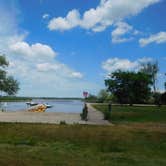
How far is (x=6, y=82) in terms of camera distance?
4103cm

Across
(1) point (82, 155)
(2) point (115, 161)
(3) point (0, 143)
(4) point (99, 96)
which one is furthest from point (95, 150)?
(4) point (99, 96)

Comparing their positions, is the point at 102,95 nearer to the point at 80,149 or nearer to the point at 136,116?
the point at 136,116

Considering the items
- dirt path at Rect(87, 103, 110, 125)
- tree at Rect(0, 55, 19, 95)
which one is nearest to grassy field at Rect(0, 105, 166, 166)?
dirt path at Rect(87, 103, 110, 125)

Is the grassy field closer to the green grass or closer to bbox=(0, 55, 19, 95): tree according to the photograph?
the green grass

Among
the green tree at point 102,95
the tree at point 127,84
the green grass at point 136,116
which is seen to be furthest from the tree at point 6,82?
the green tree at point 102,95

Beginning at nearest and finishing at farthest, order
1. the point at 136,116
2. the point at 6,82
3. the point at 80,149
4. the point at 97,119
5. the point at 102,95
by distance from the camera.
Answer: the point at 80,149
the point at 97,119
the point at 136,116
the point at 6,82
the point at 102,95

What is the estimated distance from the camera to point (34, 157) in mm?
8164

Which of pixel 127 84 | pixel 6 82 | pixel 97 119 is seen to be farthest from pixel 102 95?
pixel 97 119

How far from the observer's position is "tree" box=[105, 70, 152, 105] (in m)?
65.1

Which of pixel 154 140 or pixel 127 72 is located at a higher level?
pixel 127 72

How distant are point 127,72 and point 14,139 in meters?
57.0

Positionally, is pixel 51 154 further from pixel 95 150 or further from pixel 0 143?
pixel 0 143

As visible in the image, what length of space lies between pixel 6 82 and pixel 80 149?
32516 mm

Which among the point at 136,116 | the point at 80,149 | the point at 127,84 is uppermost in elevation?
the point at 127,84
